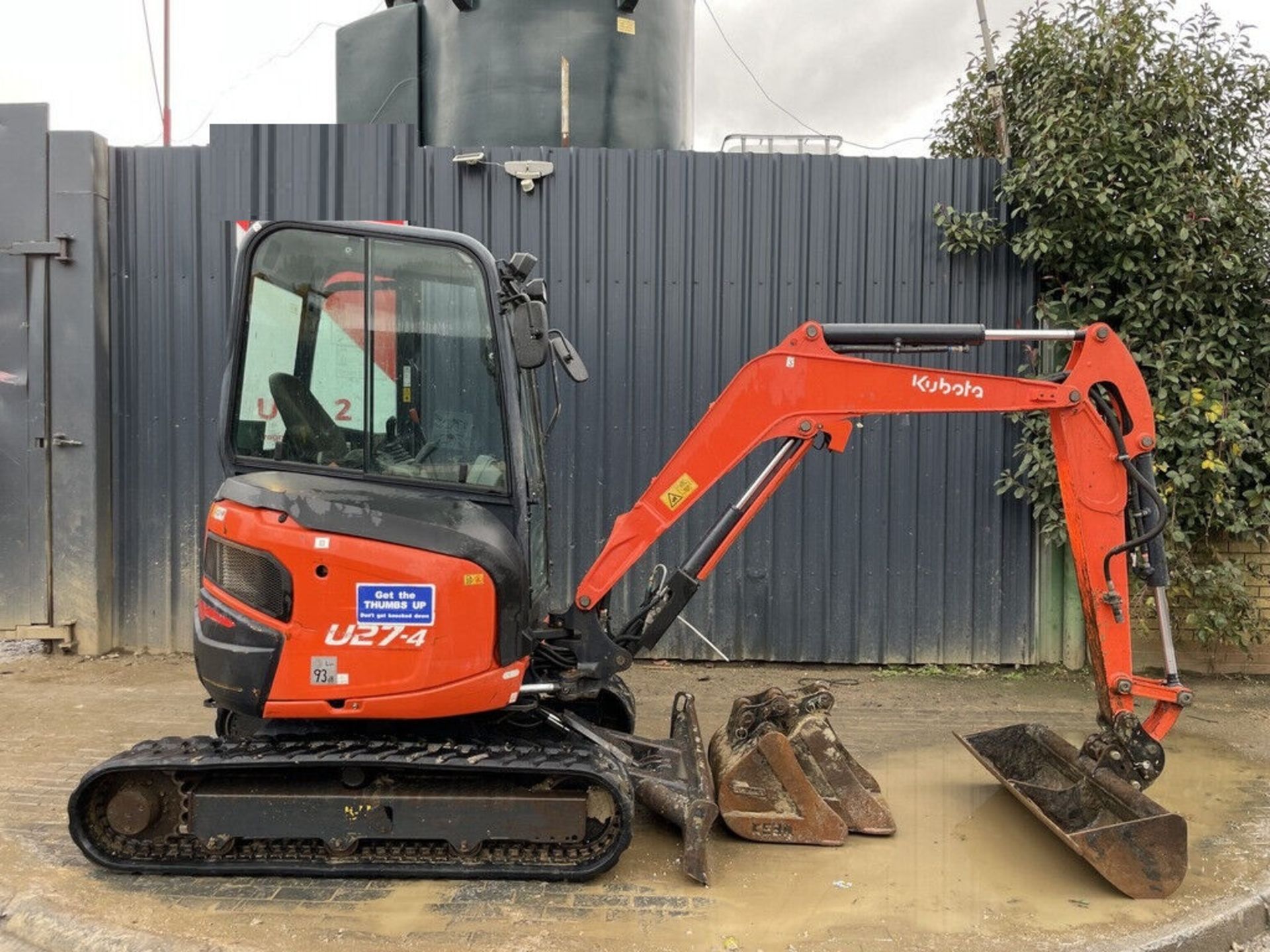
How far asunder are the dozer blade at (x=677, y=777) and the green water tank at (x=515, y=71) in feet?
17.2

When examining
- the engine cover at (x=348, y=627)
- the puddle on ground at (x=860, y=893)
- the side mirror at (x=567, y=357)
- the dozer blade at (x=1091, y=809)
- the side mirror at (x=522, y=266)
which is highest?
the side mirror at (x=522, y=266)

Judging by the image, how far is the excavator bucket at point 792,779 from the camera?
4.13m

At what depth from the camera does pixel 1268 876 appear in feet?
13.0

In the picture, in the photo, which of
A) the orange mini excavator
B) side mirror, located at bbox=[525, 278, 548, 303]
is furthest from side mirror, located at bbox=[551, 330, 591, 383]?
side mirror, located at bbox=[525, 278, 548, 303]

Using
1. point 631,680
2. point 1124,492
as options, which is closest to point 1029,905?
point 1124,492

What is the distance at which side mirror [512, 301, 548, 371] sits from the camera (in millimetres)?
3680

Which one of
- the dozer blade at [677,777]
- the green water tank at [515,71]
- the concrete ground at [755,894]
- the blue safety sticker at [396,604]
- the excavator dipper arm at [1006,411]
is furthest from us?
the green water tank at [515,71]

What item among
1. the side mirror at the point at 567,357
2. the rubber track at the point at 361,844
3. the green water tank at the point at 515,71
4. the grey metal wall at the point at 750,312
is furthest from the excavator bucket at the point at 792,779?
the green water tank at the point at 515,71

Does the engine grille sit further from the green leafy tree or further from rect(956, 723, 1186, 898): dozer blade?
the green leafy tree

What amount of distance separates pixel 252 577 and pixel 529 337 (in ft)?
4.60

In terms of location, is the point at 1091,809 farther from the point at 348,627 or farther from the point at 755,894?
the point at 348,627

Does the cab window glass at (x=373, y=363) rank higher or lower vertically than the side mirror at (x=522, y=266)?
lower

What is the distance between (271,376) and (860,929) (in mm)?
3062

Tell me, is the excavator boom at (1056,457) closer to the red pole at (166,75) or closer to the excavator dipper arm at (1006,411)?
the excavator dipper arm at (1006,411)
